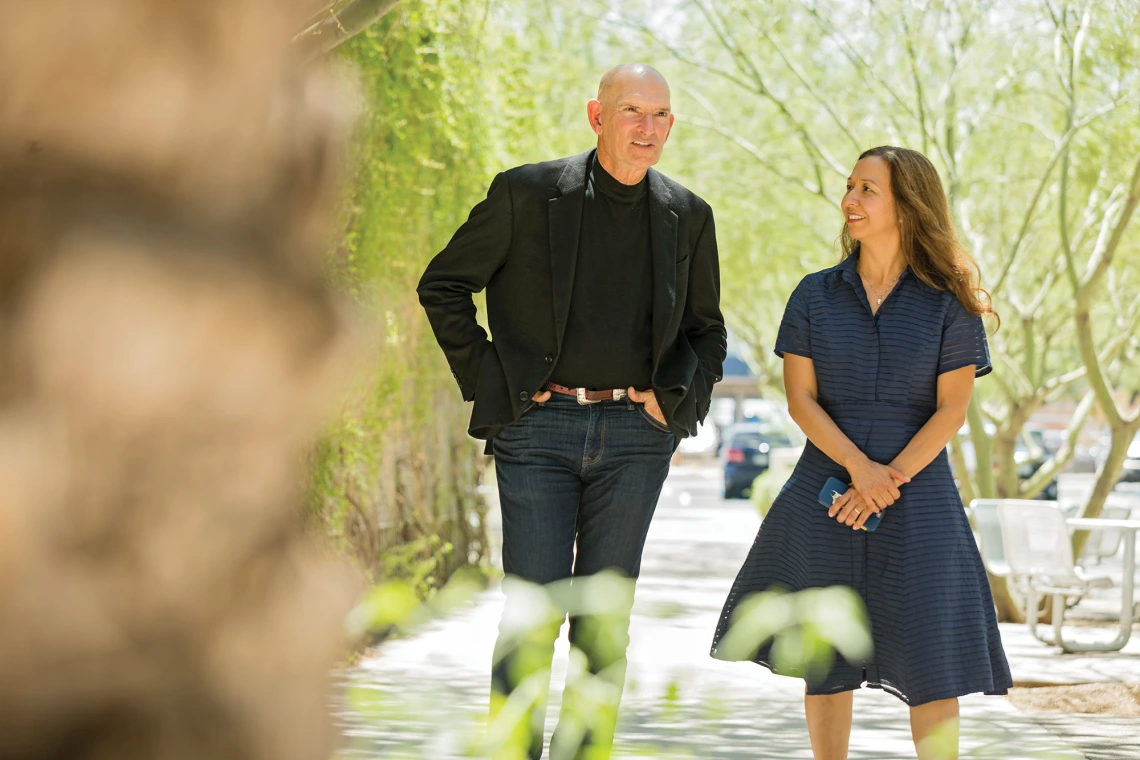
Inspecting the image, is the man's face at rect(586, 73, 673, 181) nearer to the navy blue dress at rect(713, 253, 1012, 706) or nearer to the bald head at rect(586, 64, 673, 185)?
the bald head at rect(586, 64, 673, 185)

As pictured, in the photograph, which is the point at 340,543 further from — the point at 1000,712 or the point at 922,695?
the point at 922,695

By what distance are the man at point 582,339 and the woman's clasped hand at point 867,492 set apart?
557 millimetres

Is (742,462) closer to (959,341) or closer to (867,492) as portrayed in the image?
(959,341)

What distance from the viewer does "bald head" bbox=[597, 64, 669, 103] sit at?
12.2ft

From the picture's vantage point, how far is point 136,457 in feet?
1.73

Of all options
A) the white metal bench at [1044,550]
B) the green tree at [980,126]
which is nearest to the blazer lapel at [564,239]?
the white metal bench at [1044,550]

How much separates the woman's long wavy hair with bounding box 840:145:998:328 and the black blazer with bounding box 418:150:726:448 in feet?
2.42

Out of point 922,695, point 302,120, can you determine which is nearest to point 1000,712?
point 922,695

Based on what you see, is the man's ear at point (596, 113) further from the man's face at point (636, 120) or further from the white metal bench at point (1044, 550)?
the white metal bench at point (1044, 550)

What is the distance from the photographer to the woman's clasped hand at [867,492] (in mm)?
4031

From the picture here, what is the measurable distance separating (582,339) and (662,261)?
308 millimetres

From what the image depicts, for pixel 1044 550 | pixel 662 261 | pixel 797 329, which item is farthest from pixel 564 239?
pixel 1044 550

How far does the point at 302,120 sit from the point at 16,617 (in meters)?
0.24

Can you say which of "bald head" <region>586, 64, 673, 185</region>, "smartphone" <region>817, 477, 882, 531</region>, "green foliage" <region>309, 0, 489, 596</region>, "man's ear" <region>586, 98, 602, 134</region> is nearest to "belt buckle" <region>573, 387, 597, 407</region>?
"bald head" <region>586, 64, 673, 185</region>
